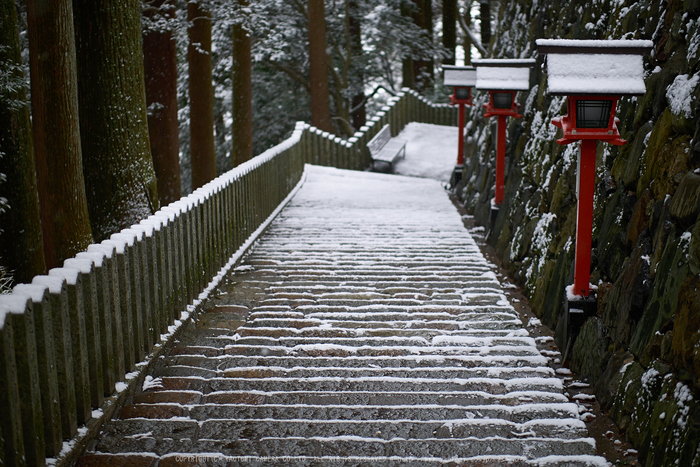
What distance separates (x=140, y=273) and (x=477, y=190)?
24.4 ft

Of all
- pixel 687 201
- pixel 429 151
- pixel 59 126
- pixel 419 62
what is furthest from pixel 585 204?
pixel 419 62

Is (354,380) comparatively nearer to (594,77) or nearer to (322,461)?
(322,461)

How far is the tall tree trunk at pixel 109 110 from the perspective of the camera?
7156 mm

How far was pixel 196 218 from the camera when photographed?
6.25m

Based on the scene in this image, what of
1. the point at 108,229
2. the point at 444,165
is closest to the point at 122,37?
the point at 108,229

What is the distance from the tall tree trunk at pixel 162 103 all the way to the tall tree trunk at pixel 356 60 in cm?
970

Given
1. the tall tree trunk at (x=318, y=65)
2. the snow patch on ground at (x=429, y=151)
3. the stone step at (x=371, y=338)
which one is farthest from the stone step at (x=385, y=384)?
the tall tree trunk at (x=318, y=65)

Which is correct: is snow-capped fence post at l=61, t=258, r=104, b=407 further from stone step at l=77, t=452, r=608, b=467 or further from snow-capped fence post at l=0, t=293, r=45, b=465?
snow-capped fence post at l=0, t=293, r=45, b=465

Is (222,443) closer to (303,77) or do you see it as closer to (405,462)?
(405,462)

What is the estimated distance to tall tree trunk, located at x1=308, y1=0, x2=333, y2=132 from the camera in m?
18.5

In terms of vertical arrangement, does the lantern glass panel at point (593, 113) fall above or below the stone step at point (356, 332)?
above

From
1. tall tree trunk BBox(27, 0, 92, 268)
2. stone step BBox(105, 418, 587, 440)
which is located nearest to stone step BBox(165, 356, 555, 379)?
stone step BBox(105, 418, 587, 440)

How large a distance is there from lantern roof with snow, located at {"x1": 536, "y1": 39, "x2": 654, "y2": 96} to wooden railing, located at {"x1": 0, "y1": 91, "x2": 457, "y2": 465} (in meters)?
3.11

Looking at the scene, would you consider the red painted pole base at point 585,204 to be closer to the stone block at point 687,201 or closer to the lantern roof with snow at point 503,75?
the stone block at point 687,201
